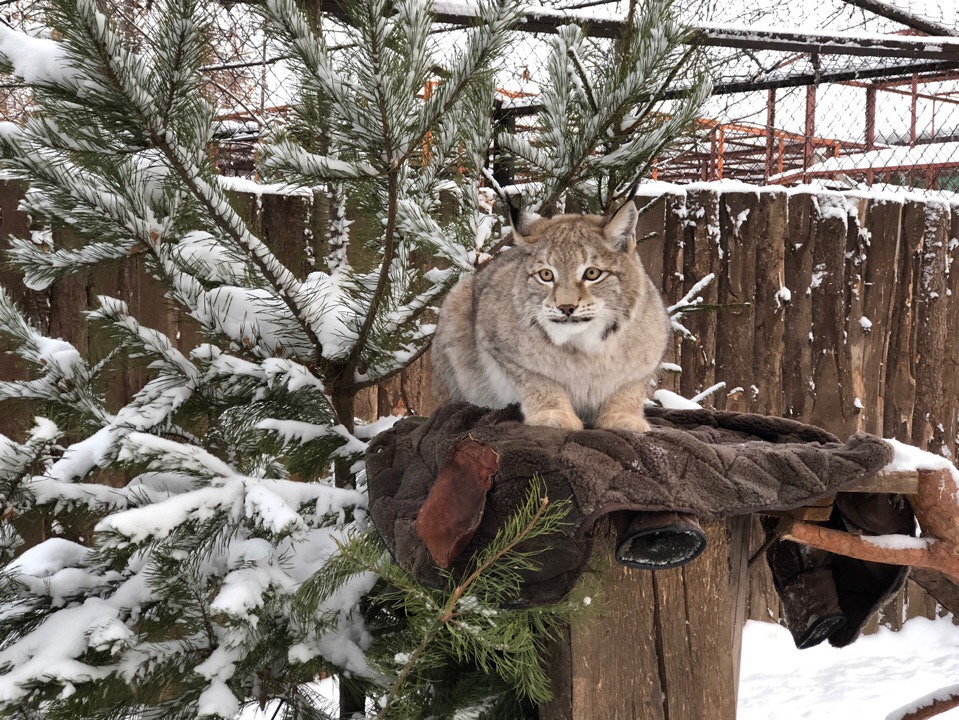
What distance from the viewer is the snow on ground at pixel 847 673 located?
3.78m

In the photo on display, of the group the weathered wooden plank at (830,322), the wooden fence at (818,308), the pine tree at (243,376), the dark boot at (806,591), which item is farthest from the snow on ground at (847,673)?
the pine tree at (243,376)

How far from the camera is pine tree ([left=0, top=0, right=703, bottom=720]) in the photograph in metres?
1.72

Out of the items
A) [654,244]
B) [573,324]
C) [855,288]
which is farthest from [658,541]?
[855,288]

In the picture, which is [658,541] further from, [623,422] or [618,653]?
[623,422]

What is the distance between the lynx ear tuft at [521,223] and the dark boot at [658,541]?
981mm

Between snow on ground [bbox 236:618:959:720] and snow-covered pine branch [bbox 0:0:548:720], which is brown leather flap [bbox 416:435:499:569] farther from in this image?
snow on ground [bbox 236:618:959:720]

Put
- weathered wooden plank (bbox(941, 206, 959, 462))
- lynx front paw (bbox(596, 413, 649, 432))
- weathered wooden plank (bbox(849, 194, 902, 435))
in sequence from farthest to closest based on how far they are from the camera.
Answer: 1. weathered wooden plank (bbox(941, 206, 959, 462))
2. weathered wooden plank (bbox(849, 194, 902, 435))
3. lynx front paw (bbox(596, 413, 649, 432))

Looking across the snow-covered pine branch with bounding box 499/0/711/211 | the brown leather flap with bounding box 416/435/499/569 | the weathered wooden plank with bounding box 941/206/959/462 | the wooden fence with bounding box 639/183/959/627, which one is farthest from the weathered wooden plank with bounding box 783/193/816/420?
the brown leather flap with bounding box 416/435/499/569

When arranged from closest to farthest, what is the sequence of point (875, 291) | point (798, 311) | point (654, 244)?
point (654, 244) → point (798, 311) → point (875, 291)

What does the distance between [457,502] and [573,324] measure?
763 mm

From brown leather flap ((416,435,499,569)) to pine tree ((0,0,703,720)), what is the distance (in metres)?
0.08

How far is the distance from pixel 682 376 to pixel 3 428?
321 centimetres

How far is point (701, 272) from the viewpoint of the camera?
4.39 m

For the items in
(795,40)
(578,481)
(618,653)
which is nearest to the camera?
(578,481)
